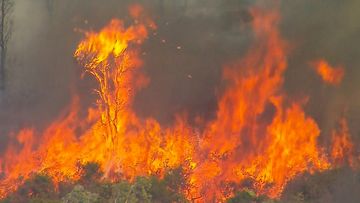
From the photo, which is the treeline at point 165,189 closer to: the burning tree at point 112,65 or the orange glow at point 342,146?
the orange glow at point 342,146

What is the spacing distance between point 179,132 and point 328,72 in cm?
432

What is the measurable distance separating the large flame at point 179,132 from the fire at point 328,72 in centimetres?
89

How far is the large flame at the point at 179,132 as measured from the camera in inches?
561

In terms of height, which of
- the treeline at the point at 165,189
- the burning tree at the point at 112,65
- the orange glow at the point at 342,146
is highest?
the burning tree at the point at 112,65

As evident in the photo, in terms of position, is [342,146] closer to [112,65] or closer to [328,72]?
[328,72]

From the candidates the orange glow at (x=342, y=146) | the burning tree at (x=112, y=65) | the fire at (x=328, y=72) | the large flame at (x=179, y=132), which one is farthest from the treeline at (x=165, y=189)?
the fire at (x=328, y=72)

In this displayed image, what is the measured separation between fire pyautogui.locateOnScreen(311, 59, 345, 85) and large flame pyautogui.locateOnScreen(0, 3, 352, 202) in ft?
2.93

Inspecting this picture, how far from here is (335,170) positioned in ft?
43.1

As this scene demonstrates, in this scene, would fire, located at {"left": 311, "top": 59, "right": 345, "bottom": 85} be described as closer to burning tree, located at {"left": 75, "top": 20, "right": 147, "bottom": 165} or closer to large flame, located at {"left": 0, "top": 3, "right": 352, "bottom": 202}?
large flame, located at {"left": 0, "top": 3, "right": 352, "bottom": 202}

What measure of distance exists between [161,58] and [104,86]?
69.8 inches

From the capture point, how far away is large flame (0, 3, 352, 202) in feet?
46.8

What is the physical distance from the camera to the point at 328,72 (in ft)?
48.6

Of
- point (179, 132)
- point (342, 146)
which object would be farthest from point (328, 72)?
point (179, 132)

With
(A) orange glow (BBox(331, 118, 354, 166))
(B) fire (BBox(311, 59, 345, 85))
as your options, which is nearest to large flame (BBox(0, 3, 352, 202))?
(A) orange glow (BBox(331, 118, 354, 166))
